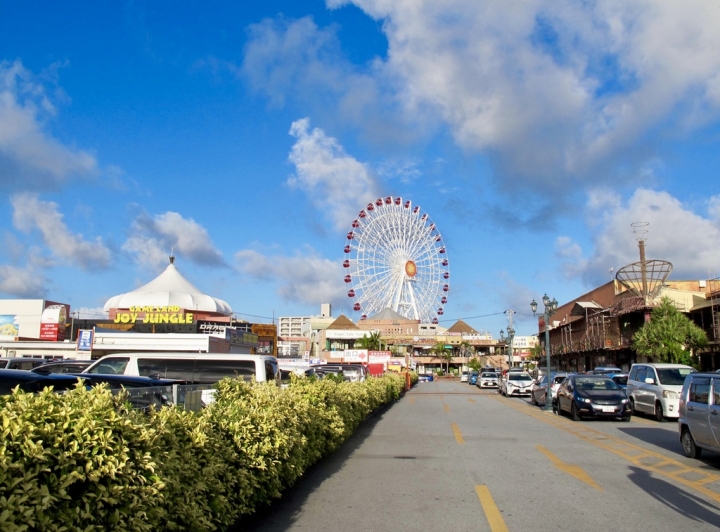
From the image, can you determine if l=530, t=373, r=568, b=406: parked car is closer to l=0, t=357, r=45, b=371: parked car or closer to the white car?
the white car

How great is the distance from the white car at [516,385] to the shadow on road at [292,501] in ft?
87.5

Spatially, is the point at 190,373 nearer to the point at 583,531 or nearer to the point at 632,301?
the point at 583,531

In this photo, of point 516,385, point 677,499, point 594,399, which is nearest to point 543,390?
point 594,399

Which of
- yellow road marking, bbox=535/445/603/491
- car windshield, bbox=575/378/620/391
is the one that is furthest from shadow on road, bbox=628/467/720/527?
car windshield, bbox=575/378/620/391

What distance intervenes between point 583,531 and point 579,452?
6.45m

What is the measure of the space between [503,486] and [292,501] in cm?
308

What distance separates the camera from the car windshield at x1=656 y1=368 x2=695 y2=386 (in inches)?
821

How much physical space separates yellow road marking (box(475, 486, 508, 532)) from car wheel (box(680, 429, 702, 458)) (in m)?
5.09

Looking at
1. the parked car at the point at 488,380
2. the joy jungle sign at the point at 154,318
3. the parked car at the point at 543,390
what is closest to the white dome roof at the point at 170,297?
the joy jungle sign at the point at 154,318

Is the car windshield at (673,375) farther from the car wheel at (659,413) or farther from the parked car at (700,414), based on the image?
the parked car at (700,414)

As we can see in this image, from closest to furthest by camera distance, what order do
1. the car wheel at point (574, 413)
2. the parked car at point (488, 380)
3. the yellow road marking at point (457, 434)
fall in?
the yellow road marking at point (457, 434), the car wheel at point (574, 413), the parked car at point (488, 380)

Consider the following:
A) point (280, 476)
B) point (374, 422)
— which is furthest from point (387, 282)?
point (280, 476)

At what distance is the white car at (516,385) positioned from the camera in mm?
38094

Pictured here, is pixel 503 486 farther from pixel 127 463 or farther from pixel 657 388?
pixel 657 388
